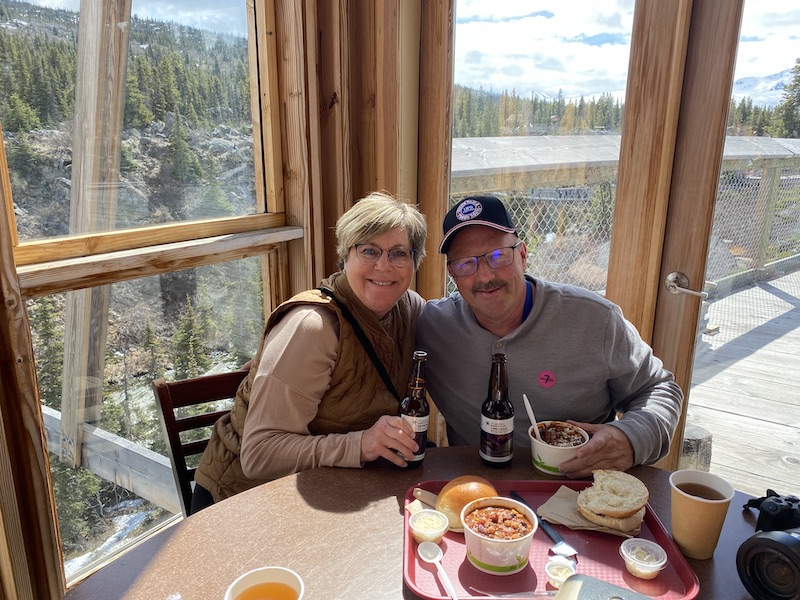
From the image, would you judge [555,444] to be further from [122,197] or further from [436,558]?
[122,197]

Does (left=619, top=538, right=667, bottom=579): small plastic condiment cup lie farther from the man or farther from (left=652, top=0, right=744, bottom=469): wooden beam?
(left=652, top=0, right=744, bottom=469): wooden beam

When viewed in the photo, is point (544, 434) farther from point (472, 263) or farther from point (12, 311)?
point (12, 311)

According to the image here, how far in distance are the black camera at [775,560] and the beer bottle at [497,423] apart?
0.51 m

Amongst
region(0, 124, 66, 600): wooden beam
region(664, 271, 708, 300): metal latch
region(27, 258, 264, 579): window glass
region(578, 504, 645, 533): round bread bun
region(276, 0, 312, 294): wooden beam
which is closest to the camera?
region(578, 504, 645, 533): round bread bun

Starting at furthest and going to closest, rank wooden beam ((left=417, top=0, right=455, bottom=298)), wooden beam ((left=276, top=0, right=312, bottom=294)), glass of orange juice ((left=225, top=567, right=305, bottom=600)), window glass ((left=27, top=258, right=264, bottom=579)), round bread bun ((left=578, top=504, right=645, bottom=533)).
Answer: wooden beam ((left=417, top=0, right=455, bottom=298))
wooden beam ((left=276, top=0, right=312, bottom=294))
window glass ((left=27, top=258, right=264, bottom=579))
round bread bun ((left=578, top=504, right=645, bottom=533))
glass of orange juice ((left=225, top=567, right=305, bottom=600))

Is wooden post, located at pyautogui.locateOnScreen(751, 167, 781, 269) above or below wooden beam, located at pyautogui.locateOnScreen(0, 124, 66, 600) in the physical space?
above

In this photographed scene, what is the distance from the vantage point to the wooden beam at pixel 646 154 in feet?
6.24

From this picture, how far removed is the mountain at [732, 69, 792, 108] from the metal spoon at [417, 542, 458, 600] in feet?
5.78

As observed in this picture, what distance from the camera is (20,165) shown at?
5.29ft

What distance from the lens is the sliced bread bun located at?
3.60ft

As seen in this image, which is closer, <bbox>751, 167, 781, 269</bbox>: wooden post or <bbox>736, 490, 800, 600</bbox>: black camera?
<bbox>736, 490, 800, 600</bbox>: black camera

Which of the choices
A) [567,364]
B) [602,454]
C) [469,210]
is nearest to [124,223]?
[469,210]

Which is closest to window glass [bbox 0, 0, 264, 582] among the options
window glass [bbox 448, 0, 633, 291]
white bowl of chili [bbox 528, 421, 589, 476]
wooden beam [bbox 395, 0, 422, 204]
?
wooden beam [bbox 395, 0, 422, 204]

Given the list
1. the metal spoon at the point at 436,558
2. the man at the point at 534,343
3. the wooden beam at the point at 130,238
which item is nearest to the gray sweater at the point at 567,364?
the man at the point at 534,343
